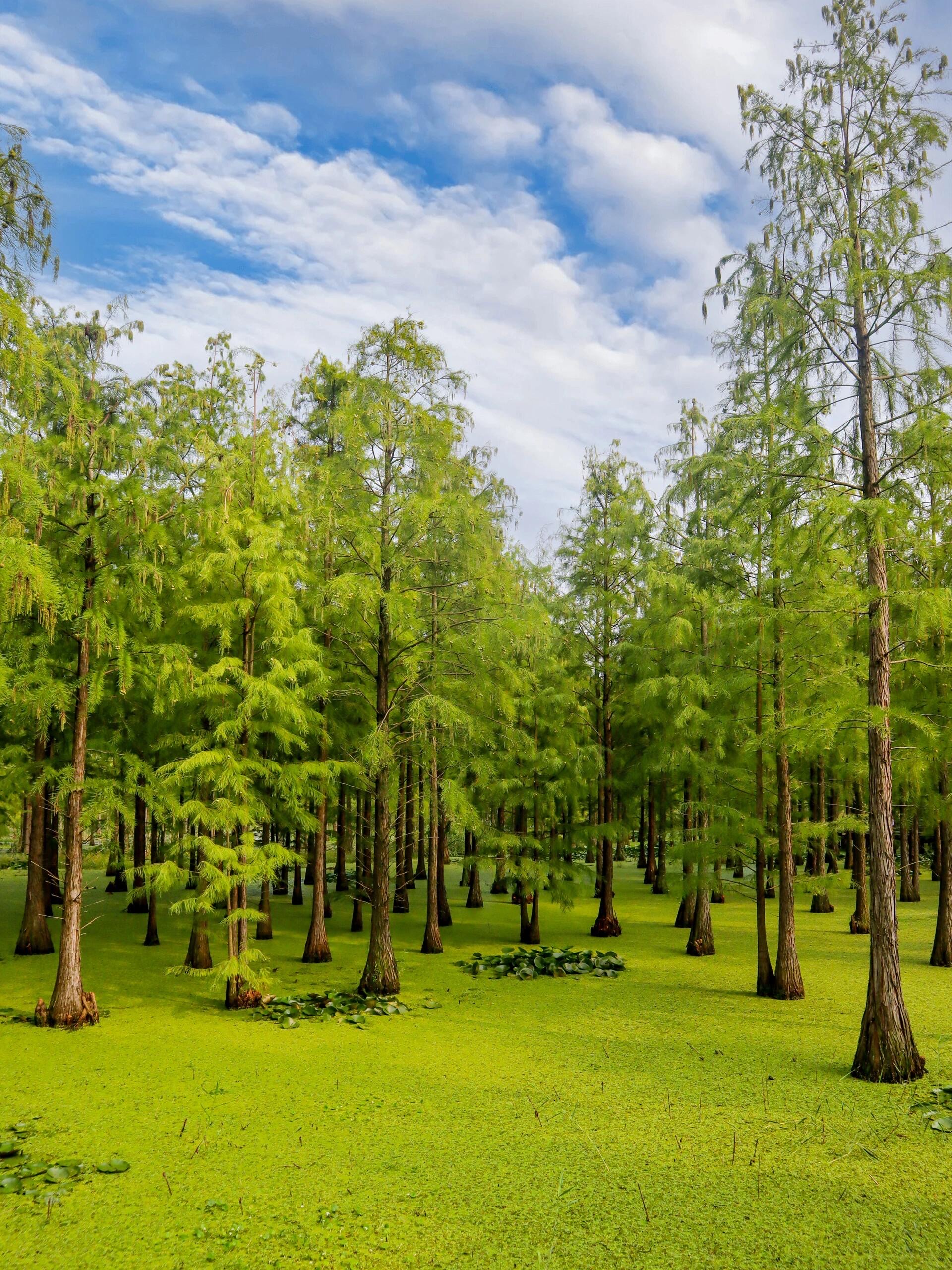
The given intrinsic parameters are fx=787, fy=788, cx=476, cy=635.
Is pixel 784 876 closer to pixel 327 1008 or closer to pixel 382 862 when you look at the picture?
pixel 382 862

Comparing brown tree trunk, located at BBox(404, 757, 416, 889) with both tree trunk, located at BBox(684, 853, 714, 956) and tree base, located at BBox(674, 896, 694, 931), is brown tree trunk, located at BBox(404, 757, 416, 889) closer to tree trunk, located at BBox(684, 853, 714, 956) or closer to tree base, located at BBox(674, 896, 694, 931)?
tree trunk, located at BBox(684, 853, 714, 956)

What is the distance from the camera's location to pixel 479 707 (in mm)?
19000

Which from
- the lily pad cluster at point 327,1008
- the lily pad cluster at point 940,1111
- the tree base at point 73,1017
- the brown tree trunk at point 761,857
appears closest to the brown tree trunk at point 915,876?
the brown tree trunk at point 761,857

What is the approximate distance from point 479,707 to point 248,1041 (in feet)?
31.2

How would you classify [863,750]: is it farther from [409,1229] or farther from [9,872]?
[9,872]

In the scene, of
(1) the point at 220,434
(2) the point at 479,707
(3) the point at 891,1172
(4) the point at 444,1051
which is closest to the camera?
(3) the point at 891,1172

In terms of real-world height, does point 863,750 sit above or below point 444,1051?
above

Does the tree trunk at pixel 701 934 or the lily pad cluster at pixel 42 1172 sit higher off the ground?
the lily pad cluster at pixel 42 1172

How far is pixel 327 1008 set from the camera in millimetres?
12703

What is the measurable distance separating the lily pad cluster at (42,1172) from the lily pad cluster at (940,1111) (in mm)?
7507

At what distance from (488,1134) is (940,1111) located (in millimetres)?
4601

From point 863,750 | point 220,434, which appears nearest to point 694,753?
point 863,750

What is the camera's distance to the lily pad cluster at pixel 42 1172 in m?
6.35

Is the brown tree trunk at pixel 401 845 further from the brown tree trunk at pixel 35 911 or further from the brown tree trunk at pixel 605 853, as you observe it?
the brown tree trunk at pixel 35 911
